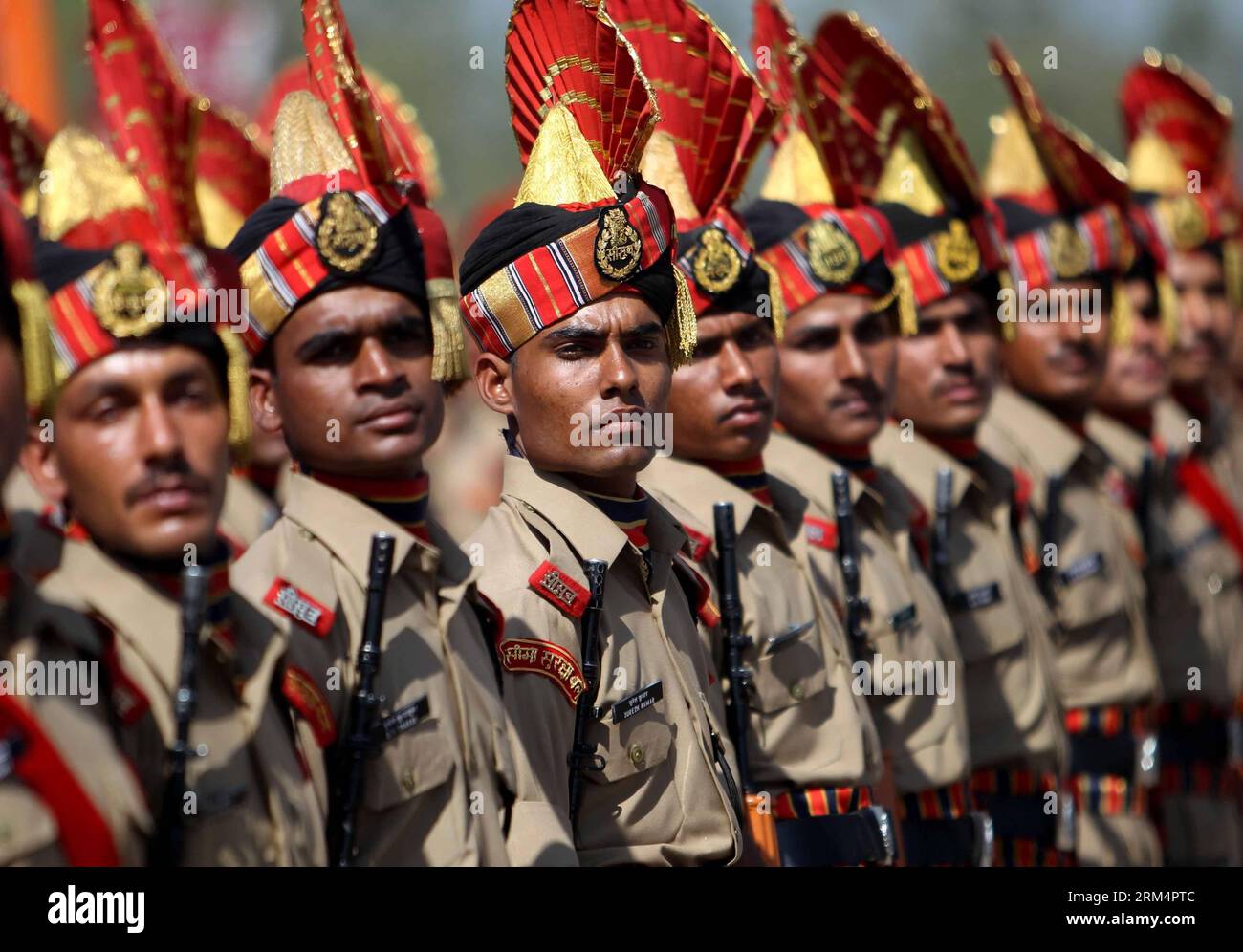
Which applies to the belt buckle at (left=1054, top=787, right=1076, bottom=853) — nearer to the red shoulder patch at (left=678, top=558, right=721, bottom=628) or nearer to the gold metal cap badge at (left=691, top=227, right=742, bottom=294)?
the red shoulder patch at (left=678, top=558, right=721, bottom=628)

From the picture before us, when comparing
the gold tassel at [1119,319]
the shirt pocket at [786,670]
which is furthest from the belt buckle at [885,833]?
the gold tassel at [1119,319]

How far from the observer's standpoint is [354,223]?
246 inches

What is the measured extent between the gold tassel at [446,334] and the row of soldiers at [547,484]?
21 mm

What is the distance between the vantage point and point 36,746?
13.7 feet

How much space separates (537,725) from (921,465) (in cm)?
391

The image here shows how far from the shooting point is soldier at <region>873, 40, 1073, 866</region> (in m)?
8.73

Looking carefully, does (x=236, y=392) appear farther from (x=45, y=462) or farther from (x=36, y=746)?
(x=36, y=746)

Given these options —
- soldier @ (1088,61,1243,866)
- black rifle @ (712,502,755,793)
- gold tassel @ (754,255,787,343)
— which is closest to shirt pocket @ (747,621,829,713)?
black rifle @ (712,502,755,793)

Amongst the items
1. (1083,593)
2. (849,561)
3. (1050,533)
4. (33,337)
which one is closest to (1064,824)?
(1083,593)

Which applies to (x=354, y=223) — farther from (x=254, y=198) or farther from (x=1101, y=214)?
(x=1101, y=214)

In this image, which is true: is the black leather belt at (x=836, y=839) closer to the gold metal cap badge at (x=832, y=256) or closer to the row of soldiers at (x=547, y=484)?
the row of soldiers at (x=547, y=484)

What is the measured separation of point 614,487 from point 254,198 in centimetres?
287

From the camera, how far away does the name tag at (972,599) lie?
28.8 ft
